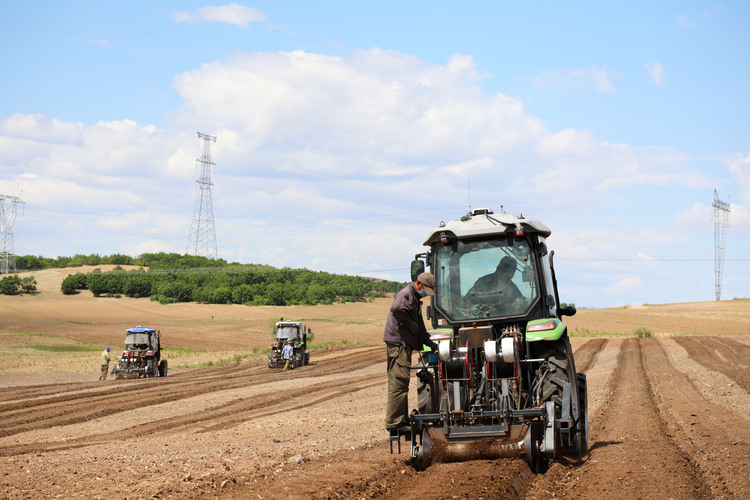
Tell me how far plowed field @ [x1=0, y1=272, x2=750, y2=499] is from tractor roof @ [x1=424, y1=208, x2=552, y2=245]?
2521 millimetres

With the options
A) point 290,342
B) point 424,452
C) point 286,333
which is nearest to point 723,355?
point 290,342

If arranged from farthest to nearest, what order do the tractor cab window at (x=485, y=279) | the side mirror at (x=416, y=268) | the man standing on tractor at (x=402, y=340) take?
the tractor cab window at (x=485, y=279), the side mirror at (x=416, y=268), the man standing on tractor at (x=402, y=340)

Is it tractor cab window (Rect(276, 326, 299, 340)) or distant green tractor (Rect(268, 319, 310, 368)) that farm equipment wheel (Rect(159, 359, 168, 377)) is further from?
tractor cab window (Rect(276, 326, 299, 340))

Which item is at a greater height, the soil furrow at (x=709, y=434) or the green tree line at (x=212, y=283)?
the green tree line at (x=212, y=283)

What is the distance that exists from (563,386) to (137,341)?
2722 cm

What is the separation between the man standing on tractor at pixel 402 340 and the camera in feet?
25.5

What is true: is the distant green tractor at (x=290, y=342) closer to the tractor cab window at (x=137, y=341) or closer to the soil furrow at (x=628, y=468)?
the tractor cab window at (x=137, y=341)

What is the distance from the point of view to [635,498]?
6461 mm

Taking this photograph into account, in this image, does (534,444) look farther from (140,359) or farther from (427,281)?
(140,359)

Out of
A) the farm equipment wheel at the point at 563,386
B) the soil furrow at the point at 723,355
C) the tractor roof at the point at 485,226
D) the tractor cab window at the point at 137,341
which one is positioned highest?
the tractor roof at the point at 485,226

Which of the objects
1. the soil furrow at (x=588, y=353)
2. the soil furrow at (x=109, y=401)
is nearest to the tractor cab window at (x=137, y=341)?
the soil furrow at (x=109, y=401)

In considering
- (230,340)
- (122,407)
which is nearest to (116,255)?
(230,340)

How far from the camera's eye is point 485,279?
8.58m

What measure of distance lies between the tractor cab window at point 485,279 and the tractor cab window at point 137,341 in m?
25.8
